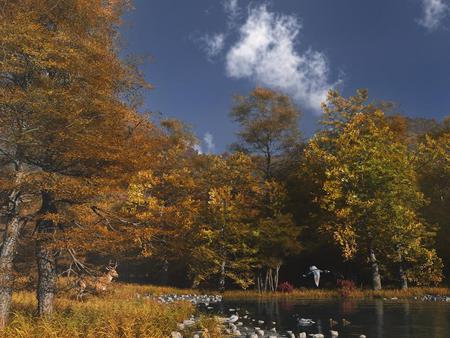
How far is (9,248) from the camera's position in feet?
50.6

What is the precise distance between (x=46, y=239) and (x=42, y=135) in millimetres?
3829

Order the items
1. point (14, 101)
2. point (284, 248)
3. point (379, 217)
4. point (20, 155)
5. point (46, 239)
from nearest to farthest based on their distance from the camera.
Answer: point (14, 101), point (20, 155), point (46, 239), point (379, 217), point (284, 248)

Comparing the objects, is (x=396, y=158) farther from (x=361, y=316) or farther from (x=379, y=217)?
(x=361, y=316)

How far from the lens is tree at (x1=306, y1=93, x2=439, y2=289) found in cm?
3400

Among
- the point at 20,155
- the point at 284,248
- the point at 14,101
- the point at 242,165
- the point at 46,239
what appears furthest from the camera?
the point at 242,165

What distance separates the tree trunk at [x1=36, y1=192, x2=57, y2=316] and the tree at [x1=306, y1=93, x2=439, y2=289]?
73.4 feet

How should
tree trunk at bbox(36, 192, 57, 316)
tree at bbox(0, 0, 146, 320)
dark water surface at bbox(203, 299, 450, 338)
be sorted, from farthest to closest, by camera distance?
1. tree trunk at bbox(36, 192, 57, 316)
2. dark water surface at bbox(203, 299, 450, 338)
3. tree at bbox(0, 0, 146, 320)

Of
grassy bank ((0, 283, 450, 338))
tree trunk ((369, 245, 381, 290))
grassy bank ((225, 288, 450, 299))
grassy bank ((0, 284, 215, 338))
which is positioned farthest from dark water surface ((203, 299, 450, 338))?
tree trunk ((369, 245, 381, 290))

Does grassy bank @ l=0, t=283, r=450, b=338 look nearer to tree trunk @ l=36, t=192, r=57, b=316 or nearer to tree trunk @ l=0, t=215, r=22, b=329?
tree trunk @ l=0, t=215, r=22, b=329

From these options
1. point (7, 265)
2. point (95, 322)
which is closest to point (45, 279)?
point (7, 265)

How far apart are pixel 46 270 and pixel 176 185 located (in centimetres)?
2598

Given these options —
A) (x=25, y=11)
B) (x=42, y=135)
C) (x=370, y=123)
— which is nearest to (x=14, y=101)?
(x=42, y=135)

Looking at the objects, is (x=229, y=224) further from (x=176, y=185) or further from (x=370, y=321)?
(x=370, y=321)

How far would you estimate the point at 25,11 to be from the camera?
1509 cm
